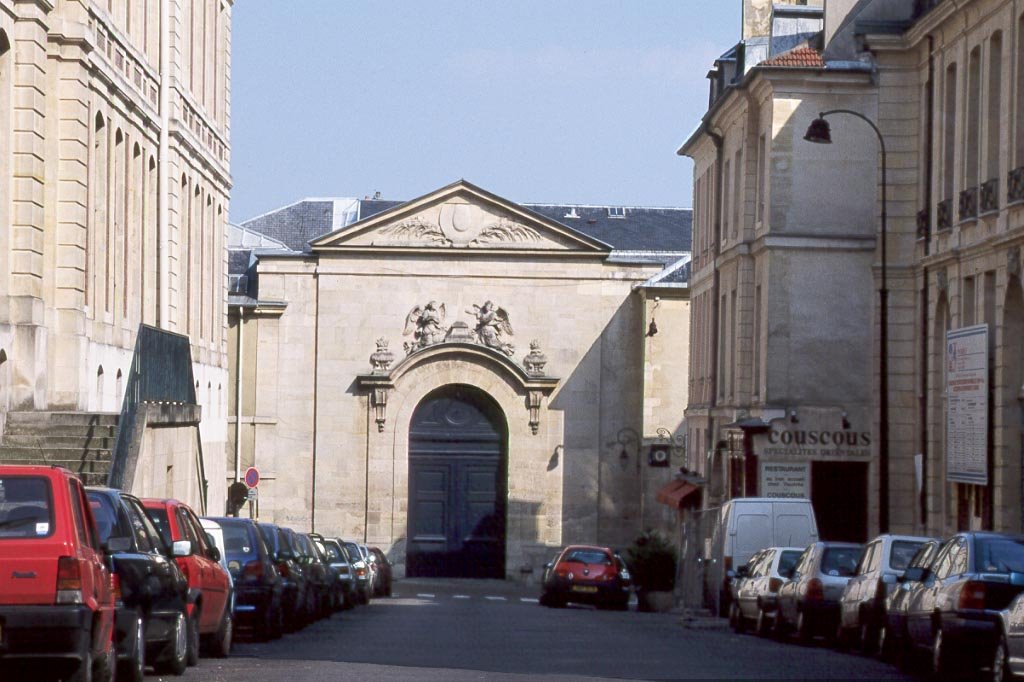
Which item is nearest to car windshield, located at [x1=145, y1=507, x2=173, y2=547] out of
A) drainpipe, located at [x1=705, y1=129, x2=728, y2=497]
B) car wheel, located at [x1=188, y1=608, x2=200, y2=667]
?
car wheel, located at [x1=188, y1=608, x2=200, y2=667]

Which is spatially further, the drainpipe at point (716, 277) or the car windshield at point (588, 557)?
the drainpipe at point (716, 277)

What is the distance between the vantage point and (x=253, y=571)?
22.5 m

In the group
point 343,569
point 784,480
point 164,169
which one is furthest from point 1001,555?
point 164,169

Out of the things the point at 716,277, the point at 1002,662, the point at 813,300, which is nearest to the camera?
the point at 1002,662

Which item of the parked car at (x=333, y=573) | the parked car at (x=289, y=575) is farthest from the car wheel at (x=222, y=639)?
the parked car at (x=333, y=573)

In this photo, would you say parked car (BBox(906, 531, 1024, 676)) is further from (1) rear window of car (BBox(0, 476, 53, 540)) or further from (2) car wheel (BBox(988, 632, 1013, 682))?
(1) rear window of car (BBox(0, 476, 53, 540))

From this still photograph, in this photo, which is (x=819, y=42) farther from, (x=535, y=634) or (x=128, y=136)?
(x=535, y=634)

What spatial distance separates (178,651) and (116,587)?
201 cm

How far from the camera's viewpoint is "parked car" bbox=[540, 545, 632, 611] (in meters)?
43.4

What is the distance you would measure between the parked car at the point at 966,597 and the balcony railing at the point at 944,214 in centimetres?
1697

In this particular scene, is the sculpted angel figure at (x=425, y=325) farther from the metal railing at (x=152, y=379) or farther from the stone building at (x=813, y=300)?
the metal railing at (x=152, y=379)

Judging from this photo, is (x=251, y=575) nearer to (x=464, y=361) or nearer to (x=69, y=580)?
(x=69, y=580)

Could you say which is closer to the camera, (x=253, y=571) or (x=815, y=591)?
(x=253, y=571)

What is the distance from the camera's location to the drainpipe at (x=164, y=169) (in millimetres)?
38062
